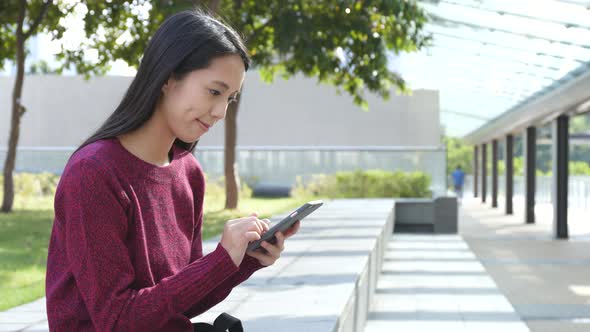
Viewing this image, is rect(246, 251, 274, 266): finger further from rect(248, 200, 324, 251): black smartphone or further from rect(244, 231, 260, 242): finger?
rect(244, 231, 260, 242): finger

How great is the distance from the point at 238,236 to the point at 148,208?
0.84 ft

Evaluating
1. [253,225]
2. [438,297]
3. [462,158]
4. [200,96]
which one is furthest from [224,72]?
[462,158]

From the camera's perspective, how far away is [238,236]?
69.9 inches

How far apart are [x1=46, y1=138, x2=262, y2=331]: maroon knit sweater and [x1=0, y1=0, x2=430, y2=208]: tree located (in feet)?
36.6

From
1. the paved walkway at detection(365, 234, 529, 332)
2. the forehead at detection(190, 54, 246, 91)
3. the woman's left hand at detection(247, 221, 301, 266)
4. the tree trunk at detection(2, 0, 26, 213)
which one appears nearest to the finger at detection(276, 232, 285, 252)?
the woman's left hand at detection(247, 221, 301, 266)

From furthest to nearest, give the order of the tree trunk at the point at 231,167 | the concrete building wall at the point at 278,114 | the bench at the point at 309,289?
the concrete building wall at the point at 278,114
the tree trunk at the point at 231,167
the bench at the point at 309,289

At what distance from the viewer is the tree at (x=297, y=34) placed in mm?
14367

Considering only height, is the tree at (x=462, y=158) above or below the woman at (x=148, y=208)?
above

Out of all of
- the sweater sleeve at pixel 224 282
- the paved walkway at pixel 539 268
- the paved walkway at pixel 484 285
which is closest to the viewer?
the sweater sleeve at pixel 224 282

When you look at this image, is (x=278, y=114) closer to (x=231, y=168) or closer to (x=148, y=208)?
(x=231, y=168)

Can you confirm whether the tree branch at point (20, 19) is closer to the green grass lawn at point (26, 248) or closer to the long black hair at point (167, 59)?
the green grass lawn at point (26, 248)

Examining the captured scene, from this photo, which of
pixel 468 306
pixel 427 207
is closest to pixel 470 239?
pixel 427 207

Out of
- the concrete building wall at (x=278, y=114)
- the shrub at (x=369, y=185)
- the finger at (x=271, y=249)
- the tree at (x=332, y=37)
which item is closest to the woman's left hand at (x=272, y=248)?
the finger at (x=271, y=249)

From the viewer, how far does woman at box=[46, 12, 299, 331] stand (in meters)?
1.69
